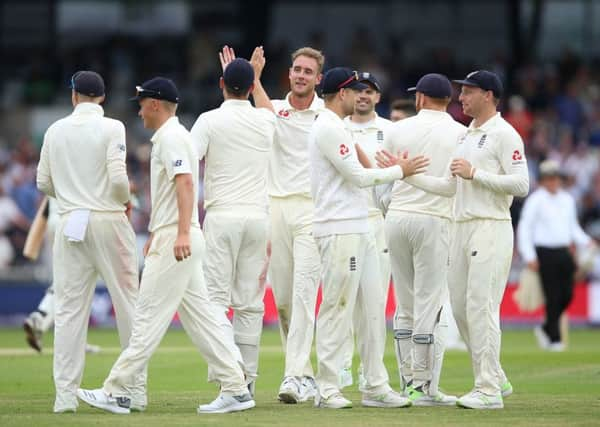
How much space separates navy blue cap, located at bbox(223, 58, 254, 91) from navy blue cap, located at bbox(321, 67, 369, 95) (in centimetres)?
69

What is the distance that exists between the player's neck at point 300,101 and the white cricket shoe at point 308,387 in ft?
8.14

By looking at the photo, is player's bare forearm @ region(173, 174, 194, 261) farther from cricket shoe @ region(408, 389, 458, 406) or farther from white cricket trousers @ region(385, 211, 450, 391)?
cricket shoe @ region(408, 389, 458, 406)

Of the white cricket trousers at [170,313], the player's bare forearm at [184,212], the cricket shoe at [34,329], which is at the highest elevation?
the player's bare forearm at [184,212]

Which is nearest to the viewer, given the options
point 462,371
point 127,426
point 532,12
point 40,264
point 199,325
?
point 127,426

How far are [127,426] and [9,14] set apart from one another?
2397cm

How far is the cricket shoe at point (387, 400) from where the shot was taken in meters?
11.6

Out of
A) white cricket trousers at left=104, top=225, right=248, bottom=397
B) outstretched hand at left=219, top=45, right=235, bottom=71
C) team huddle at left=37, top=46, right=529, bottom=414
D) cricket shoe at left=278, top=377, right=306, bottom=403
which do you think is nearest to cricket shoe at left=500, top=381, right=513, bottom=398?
team huddle at left=37, top=46, right=529, bottom=414

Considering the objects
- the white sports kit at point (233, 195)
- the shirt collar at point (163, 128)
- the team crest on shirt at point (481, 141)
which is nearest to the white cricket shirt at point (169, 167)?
the shirt collar at point (163, 128)

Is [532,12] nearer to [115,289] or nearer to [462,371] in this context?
[462,371]

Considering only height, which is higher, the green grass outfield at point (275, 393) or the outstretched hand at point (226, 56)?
the outstretched hand at point (226, 56)

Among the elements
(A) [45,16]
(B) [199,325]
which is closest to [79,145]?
(B) [199,325]

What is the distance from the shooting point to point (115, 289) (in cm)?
1152

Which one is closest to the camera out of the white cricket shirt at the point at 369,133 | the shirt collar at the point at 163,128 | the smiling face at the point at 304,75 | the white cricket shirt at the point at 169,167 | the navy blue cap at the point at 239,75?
the white cricket shirt at the point at 169,167

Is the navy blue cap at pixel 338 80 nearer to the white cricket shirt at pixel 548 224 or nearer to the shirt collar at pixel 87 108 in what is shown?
the shirt collar at pixel 87 108
